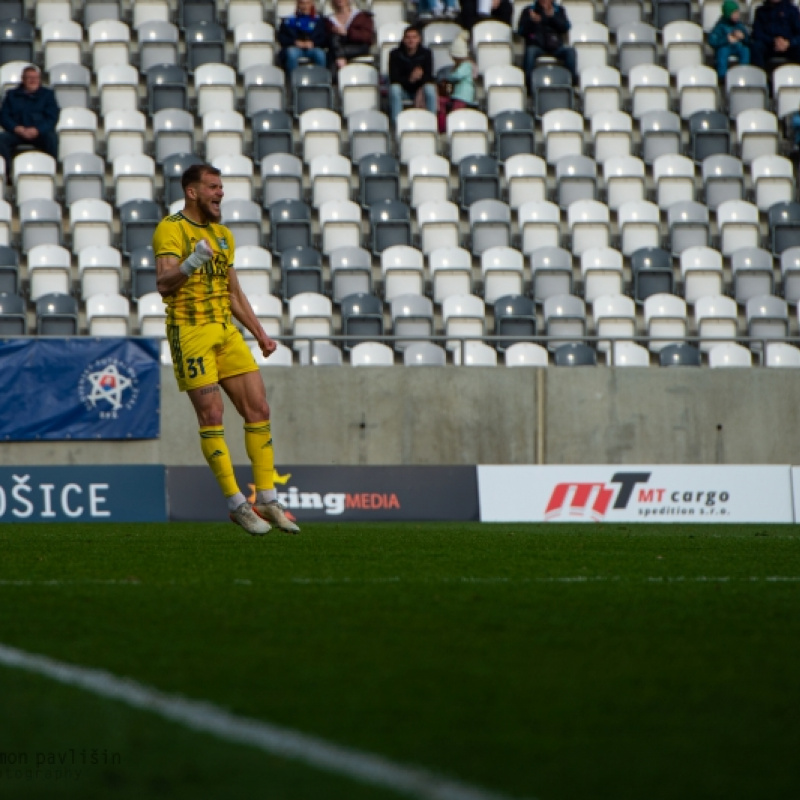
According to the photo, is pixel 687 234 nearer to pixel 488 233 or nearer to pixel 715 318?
pixel 715 318

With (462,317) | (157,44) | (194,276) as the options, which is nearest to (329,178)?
(462,317)

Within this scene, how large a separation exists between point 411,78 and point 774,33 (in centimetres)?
551

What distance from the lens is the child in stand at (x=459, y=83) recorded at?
19703 millimetres

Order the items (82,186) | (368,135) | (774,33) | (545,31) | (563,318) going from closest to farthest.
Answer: (563,318) < (82,186) < (368,135) < (545,31) < (774,33)

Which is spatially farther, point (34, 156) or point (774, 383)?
point (34, 156)

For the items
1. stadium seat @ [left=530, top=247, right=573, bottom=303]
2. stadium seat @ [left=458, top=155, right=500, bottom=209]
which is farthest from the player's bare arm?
stadium seat @ [left=458, top=155, right=500, bottom=209]

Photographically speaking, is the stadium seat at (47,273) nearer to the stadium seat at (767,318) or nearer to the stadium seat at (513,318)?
the stadium seat at (513,318)

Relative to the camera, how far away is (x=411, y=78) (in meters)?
19.5

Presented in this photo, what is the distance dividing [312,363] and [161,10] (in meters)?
7.18

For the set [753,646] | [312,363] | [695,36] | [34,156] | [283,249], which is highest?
[695,36]

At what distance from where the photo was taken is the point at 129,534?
10.1 meters

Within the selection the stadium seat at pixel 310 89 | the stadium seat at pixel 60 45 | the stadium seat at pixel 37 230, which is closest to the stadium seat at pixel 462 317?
the stadium seat at pixel 310 89

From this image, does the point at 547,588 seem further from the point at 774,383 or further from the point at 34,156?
the point at 34,156

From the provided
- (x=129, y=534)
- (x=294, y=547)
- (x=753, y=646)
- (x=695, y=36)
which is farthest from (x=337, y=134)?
(x=753, y=646)
